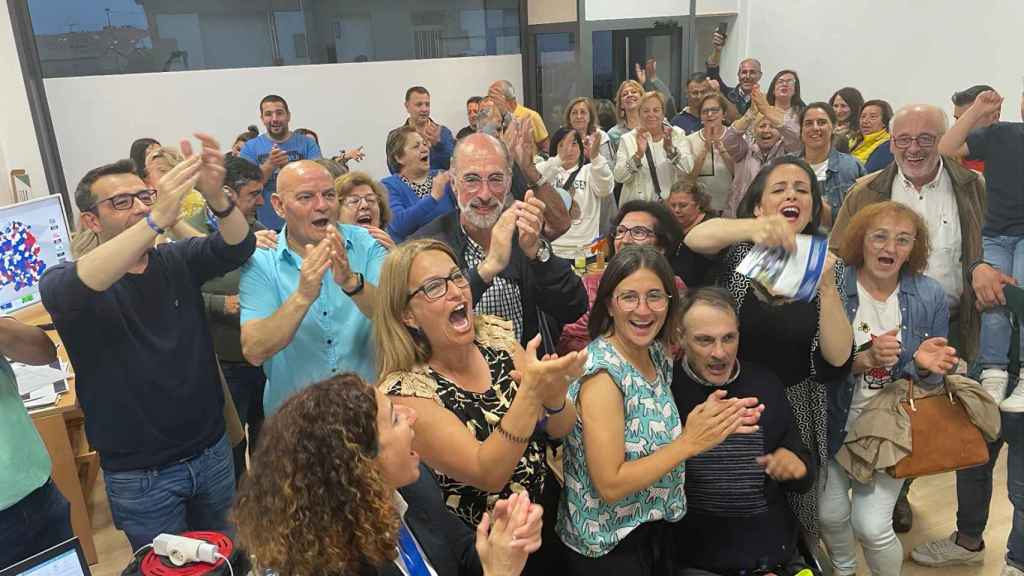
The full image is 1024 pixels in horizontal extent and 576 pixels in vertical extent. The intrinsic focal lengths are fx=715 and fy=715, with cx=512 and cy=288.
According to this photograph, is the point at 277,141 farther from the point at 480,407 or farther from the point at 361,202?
the point at 480,407

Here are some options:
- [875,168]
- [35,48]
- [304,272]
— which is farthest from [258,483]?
[35,48]

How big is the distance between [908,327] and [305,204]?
2.15m

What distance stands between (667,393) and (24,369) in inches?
117

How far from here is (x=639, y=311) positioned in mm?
2090

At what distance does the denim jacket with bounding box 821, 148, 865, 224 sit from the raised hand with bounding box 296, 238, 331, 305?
324 centimetres

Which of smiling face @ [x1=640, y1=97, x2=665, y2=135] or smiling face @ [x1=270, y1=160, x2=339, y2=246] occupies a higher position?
smiling face @ [x1=640, y1=97, x2=665, y2=135]

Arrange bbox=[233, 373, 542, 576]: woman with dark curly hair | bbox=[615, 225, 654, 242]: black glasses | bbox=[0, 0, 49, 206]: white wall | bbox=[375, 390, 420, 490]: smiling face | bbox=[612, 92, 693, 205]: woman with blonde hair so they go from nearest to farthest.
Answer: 1. bbox=[233, 373, 542, 576]: woman with dark curly hair
2. bbox=[375, 390, 420, 490]: smiling face
3. bbox=[615, 225, 654, 242]: black glasses
4. bbox=[612, 92, 693, 205]: woman with blonde hair
5. bbox=[0, 0, 49, 206]: white wall

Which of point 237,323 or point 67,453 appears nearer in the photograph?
point 237,323

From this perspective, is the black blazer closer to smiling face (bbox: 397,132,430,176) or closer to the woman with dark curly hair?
the woman with dark curly hair

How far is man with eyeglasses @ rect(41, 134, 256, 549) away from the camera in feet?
6.38

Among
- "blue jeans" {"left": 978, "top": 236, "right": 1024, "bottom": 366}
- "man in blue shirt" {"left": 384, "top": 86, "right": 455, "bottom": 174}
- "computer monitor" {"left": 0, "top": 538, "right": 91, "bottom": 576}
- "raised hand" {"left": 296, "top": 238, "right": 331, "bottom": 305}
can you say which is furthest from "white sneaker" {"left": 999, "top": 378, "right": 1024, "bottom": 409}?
"man in blue shirt" {"left": 384, "top": 86, "right": 455, "bottom": 174}

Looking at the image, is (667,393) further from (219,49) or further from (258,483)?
(219,49)

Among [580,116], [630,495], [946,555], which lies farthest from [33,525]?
[580,116]

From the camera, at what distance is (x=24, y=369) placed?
10.9 feet
